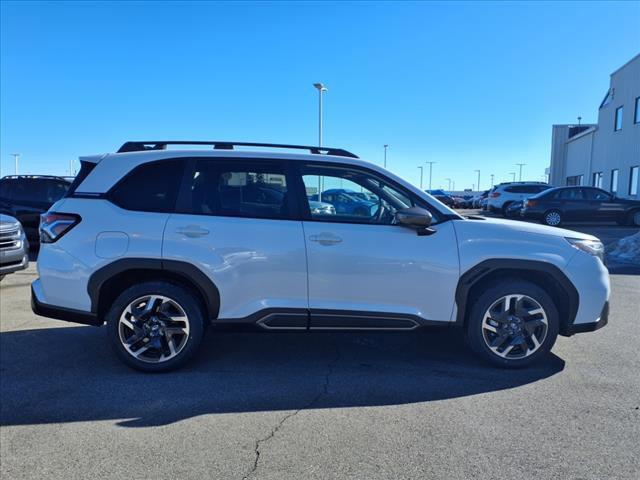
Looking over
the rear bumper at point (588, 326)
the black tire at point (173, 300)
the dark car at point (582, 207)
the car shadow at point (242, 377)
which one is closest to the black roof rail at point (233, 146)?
the black tire at point (173, 300)

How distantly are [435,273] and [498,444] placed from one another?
4.67 ft

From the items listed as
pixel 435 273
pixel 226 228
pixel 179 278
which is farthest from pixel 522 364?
pixel 179 278

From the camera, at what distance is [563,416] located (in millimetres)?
3363

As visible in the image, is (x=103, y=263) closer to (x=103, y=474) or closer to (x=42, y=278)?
(x=42, y=278)

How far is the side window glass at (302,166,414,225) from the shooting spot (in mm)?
4078

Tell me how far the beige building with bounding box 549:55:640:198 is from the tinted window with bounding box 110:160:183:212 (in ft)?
79.4

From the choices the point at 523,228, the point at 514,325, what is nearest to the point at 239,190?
the point at 523,228

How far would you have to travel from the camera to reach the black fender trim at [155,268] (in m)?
3.92

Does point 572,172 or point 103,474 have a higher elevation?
point 572,172

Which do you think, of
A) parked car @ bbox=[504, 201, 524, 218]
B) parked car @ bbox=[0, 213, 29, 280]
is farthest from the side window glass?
parked car @ bbox=[504, 201, 524, 218]

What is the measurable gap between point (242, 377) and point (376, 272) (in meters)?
1.47

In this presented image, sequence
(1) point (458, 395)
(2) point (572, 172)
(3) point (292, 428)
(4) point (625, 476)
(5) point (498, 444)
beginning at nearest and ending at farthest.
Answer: (4) point (625, 476) → (5) point (498, 444) → (3) point (292, 428) → (1) point (458, 395) → (2) point (572, 172)

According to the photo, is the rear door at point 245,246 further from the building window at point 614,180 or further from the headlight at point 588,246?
the building window at point 614,180

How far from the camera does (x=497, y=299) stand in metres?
4.05
